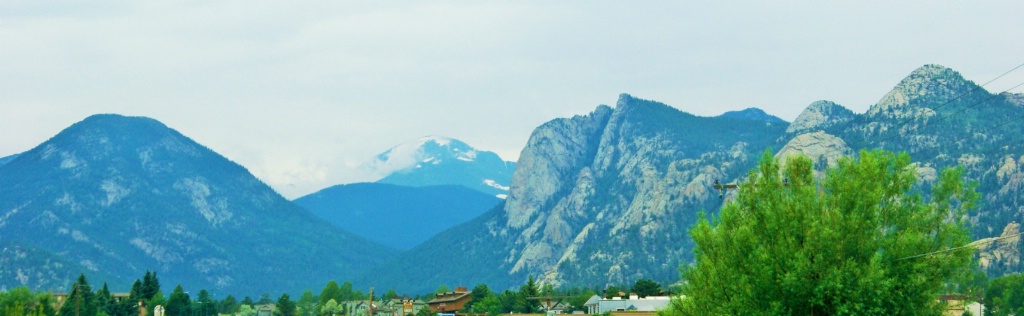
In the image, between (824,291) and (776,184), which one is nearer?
(824,291)

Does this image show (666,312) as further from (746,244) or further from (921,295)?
(921,295)

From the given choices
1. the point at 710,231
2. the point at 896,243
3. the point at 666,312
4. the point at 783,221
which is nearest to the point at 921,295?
the point at 896,243

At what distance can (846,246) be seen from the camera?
252 feet

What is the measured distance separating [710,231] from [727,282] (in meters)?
8.91

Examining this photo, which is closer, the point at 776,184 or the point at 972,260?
the point at 972,260

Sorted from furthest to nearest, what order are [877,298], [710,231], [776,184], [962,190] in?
[710,231] → [776,184] → [962,190] → [877,298]

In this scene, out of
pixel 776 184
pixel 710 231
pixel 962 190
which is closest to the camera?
pixel 962 190

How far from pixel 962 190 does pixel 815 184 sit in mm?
9153

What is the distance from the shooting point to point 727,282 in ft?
268

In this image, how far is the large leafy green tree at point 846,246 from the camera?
74188 mm

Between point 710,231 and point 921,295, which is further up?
point 710,231

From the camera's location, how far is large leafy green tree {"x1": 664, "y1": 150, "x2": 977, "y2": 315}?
74.2m

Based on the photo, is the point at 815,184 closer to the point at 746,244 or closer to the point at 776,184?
the point at 776,184

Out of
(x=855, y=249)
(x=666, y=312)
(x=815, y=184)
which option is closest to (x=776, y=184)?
(x=815, y=184)
